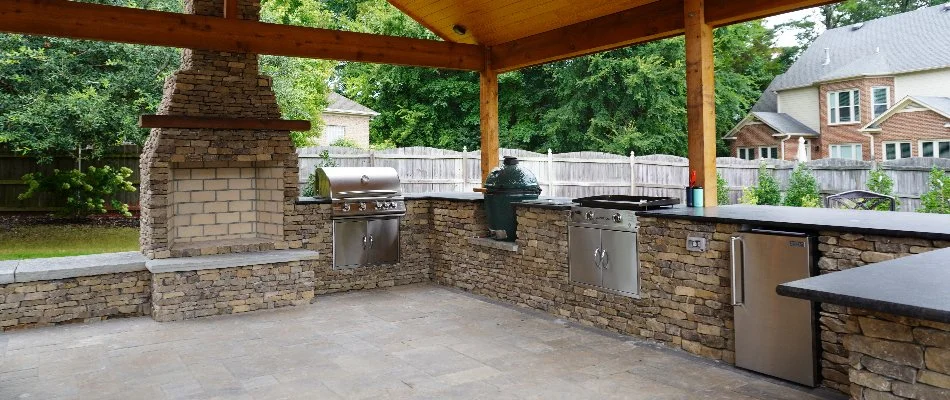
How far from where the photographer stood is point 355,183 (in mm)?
6340

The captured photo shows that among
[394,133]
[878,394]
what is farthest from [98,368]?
[394,133]

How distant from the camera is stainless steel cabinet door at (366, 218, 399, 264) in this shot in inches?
255

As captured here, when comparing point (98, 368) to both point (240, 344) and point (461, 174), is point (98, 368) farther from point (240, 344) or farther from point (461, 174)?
point (461, 174)

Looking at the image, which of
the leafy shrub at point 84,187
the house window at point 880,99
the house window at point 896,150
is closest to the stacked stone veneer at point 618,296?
the leafy shrub at point 84,187

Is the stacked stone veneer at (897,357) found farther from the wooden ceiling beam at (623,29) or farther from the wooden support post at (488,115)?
the wooden support post at (488,115)

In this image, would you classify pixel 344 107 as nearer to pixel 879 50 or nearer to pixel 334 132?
pixel 334 132

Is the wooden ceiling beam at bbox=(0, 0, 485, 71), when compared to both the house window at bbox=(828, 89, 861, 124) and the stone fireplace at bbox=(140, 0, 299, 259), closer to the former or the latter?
the stone fireplace at bbox=(140, 0, 299, 259)

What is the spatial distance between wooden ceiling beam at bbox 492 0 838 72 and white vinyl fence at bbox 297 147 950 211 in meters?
3.79

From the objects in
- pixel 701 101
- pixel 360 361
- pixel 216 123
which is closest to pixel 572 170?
pixel 701 101

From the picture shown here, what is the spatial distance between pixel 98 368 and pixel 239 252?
1878 millimetres

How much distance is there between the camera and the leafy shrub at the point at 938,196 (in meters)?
7.62

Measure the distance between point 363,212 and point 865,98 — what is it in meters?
13.1

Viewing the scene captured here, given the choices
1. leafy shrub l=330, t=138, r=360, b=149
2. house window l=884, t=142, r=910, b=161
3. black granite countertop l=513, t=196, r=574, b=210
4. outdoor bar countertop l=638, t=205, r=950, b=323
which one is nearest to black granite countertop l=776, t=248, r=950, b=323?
outdoor bar countertop l=638, t=205, r=950, b=323

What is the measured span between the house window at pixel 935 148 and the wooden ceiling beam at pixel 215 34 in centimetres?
1071
